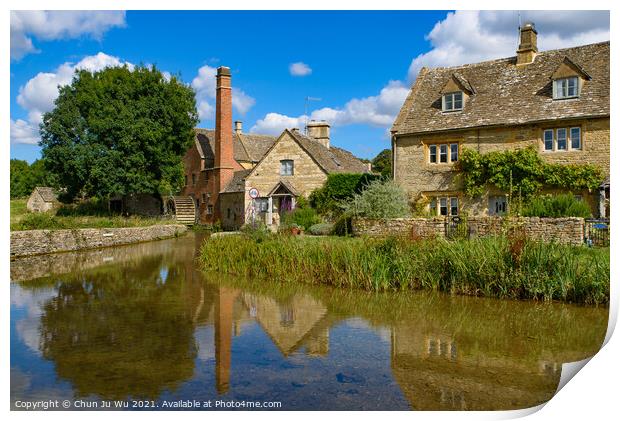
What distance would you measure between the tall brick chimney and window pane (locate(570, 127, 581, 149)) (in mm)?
23141

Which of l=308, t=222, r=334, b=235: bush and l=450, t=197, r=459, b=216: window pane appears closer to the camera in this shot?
l=450, t=197, r=459, b=216: window pane

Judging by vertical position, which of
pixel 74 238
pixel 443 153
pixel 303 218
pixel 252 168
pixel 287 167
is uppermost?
pixel 252 168

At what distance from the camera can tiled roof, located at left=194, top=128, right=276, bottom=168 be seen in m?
42.1

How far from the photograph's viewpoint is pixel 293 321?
34.8ft

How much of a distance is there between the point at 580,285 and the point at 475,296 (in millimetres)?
2176

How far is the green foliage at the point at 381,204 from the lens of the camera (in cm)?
2144

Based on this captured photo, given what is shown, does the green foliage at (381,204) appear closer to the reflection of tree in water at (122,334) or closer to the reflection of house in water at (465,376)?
the reflection of tree in water at (122,334)

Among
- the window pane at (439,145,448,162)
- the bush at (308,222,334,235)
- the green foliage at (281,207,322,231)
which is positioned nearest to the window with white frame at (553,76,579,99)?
the window pane at (439,145,448,162)

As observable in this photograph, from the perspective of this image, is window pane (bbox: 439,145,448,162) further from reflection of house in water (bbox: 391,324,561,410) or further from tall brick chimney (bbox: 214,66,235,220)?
tall brick chimney (bbox: 214,66,235,220)

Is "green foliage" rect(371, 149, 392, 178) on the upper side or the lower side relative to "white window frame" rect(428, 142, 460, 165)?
upper

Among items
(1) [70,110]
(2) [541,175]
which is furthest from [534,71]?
(1) [70,110]

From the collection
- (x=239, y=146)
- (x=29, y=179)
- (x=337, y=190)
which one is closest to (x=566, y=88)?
(x=337, y=190)

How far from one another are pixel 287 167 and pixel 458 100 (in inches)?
453

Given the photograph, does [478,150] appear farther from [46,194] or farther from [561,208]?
[46,194]
